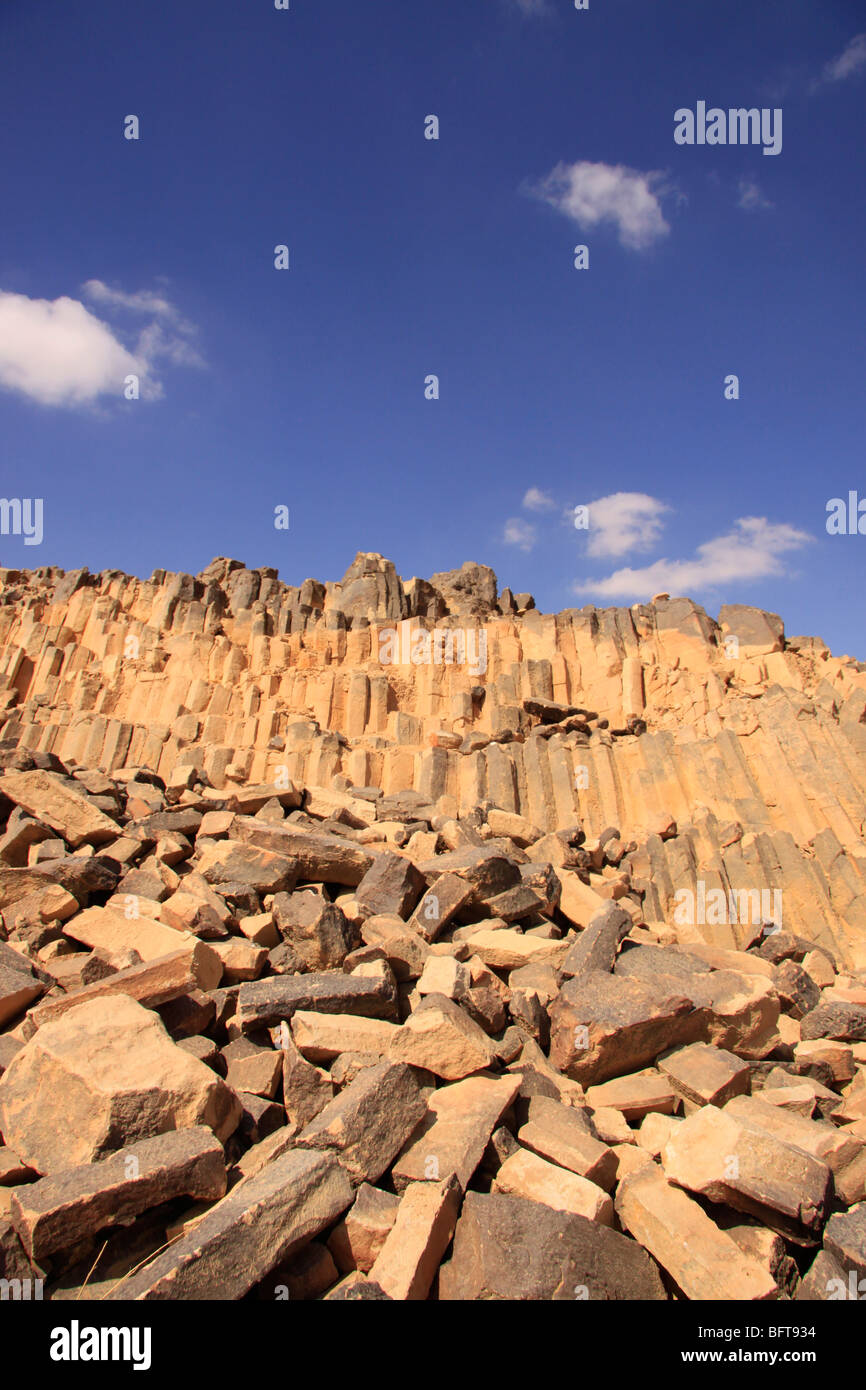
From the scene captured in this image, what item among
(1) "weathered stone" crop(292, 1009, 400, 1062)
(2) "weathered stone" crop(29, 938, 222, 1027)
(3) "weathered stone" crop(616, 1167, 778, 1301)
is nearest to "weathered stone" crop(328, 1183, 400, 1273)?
(1) "weathered stone" crop(292, 1009, 400, 1062)

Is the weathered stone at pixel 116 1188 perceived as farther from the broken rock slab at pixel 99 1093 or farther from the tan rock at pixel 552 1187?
the tan rock at pixel 552 1187

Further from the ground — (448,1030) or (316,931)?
(316,931)

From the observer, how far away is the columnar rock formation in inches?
511

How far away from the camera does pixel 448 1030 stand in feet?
15.5

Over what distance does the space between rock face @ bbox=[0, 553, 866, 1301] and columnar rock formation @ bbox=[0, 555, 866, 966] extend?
12 centimetres

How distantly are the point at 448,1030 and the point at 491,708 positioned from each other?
46.0 feet

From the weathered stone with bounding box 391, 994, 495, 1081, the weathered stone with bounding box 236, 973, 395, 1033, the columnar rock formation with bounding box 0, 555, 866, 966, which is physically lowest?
the weathered stone with bounding box 391, 994, 495, 1081

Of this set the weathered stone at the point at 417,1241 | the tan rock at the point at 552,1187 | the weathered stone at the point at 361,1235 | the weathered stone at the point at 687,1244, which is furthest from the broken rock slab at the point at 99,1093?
the weathered stone at the point at 687,1244

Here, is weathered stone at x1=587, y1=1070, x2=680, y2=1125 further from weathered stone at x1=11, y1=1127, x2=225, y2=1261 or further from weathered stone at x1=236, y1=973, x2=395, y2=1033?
weathered stone at x1=11, y1=1127, x2=225, y2=1261

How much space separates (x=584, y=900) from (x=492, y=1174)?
4.80m

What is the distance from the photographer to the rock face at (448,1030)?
11.4 ft

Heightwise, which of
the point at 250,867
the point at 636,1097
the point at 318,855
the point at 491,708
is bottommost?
the point at 636,1097

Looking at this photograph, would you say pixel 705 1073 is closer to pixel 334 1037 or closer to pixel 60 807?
pixel 334 1037

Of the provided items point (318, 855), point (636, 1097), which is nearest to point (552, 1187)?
point (636, 1097)
